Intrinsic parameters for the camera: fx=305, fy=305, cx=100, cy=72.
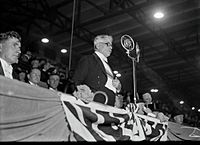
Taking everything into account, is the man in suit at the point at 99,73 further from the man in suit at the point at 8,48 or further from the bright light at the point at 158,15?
the bright light at the point at 158,15

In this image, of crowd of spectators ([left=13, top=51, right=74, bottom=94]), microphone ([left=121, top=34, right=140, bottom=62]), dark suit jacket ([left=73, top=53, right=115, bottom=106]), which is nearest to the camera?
dark suit jacket ([left=73, top=53, right=115, bottom=106])

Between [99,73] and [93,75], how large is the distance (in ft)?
0.23

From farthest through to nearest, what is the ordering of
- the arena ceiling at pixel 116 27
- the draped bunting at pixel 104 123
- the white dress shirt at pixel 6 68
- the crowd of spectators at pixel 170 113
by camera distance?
the arena ceiling at pixel 116 27, the crowd of spectators at pixel 170 113, the white dress shirt at pixel 6 68, the draped bunting at pixel 104 123

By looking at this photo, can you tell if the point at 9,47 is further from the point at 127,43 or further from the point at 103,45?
the point at 127,43

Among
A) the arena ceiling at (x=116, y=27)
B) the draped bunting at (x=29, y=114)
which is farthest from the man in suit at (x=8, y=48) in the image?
the arena ceiling at (x=116, y=27)

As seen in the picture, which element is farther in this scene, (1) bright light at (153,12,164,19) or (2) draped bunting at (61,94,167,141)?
(1) bright light at (153,12,164,19)

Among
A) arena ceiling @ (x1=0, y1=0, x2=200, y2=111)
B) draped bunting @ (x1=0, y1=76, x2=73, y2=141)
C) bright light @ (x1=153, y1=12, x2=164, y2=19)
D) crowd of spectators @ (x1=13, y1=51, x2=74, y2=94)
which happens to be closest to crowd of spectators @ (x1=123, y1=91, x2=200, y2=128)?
crowd of spectators @ (x1=13, y1=51, x2=74, y2=94)

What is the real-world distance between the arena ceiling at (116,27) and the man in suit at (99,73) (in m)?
4.08

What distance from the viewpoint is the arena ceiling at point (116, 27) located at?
7.28 m

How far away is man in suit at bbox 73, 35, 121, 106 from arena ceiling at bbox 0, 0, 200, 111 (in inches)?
161

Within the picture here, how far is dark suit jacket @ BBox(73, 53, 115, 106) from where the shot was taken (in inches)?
87.9

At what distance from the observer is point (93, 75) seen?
7.48ft

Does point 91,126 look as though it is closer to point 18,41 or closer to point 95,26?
point 18,41

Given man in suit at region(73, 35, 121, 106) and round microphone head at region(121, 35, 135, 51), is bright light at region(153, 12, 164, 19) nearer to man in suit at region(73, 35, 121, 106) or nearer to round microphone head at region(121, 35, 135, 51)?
round microphone head at region(121, 35, 135, 51)
